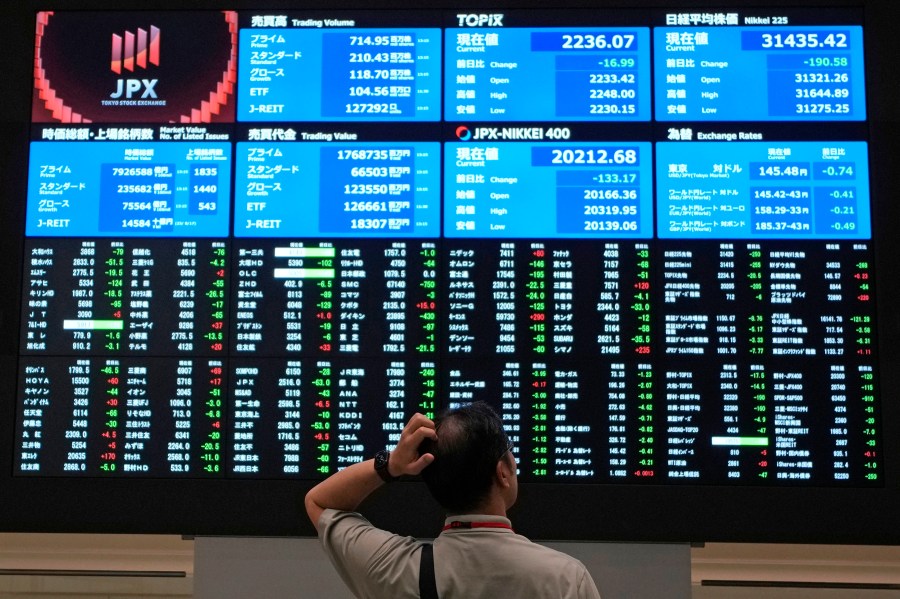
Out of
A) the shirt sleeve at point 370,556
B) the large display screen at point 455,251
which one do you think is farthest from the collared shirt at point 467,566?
the large display screen at point 455,251

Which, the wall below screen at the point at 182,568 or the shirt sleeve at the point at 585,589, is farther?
the wall below screen at the point at 182,568

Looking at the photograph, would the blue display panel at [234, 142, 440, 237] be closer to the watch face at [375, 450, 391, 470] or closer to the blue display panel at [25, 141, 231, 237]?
the blue display panel at [25, 141, 231, 237]

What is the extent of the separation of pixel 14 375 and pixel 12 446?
250 millimetres

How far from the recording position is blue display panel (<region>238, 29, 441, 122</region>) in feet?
9.96

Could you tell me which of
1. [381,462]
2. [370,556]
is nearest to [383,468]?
[381,462]

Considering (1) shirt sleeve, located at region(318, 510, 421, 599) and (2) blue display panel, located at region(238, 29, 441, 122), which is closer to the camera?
(1) shirt sleeve, located at region(318, 510, 421, 599)

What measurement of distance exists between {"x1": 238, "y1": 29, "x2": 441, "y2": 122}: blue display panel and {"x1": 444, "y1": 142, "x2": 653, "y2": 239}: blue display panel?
0.26 meters

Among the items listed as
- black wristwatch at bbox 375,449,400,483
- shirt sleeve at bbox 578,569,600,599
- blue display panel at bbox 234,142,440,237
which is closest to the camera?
shirt sleeve at bbox 578,569,600,599

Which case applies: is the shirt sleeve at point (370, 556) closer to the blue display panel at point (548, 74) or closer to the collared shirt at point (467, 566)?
the collared shirt at point (467, 566)

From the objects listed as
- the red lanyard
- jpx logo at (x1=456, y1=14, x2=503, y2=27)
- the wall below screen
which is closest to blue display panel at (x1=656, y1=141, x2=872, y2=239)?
jpx logo at (x1=456, y1=14, x2=503, y2=27)

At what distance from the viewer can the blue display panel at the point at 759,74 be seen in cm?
299

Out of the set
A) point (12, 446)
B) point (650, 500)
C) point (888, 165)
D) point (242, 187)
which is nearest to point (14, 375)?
point (12, 446)

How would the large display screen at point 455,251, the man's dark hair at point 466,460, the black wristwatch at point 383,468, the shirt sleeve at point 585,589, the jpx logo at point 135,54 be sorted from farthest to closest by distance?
the jpx logo at point 135,54 < the large display screen at point 455,251 < the black wristwatch at point 383,468 < the man's dark hair at point 466,460 < the shirt sleeve at point 585,589

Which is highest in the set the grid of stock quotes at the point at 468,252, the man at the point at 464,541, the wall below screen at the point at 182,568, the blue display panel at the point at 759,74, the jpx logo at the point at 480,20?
the jpx logo at the point at 480,20
